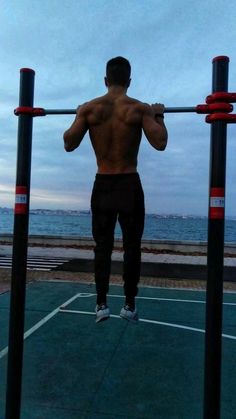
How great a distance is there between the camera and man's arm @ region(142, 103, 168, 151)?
9.00 ft

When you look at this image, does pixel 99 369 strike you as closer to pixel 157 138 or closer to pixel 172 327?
pixel 172 327

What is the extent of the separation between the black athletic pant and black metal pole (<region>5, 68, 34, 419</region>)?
0.50 m

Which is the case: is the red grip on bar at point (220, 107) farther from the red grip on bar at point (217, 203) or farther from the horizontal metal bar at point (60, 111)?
the horizontal metal bar at point (60, 111)

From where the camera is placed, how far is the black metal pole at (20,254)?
295cm

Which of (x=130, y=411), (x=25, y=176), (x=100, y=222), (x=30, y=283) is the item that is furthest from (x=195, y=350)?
(x=30, y=283)

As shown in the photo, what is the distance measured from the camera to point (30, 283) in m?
10.5

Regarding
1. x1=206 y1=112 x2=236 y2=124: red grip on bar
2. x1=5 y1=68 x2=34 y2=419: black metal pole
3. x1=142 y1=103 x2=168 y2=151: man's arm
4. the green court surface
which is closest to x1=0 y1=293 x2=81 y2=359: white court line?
the green court surface

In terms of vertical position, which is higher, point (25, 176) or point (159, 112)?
point (159, 112)

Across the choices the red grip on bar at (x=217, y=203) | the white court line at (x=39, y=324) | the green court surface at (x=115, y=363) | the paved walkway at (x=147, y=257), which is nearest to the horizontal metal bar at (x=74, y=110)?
the red grip on bar at (x=217, y=203)

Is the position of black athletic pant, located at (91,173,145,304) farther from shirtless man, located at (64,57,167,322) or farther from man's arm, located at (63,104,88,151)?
man's arm, located at (63,104,88,151)

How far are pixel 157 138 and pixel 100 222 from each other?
0.71 m

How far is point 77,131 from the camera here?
9.54ft

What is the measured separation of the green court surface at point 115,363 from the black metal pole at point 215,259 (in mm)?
1236

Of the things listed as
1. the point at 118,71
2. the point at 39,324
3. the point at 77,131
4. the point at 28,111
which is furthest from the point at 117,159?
the point at 39,324
